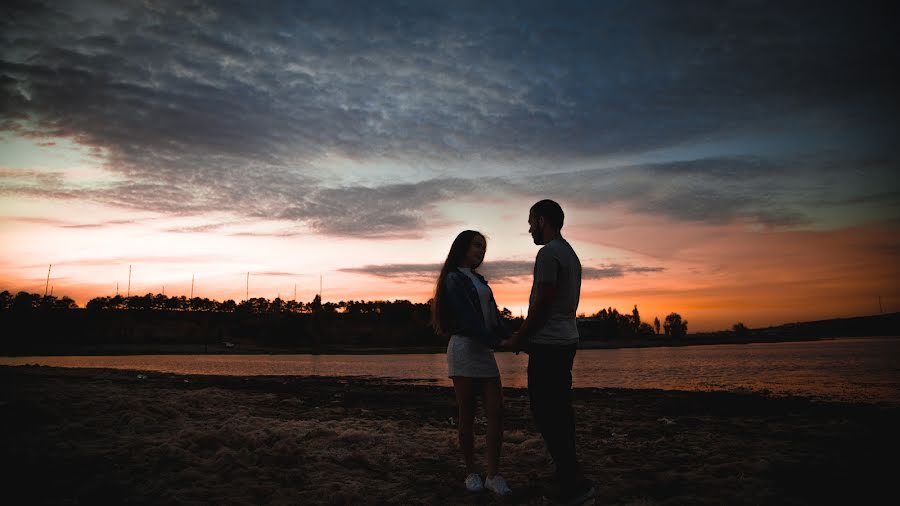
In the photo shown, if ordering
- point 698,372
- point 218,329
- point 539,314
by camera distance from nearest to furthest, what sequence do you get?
point 539,314, point 698,372, point 218,329

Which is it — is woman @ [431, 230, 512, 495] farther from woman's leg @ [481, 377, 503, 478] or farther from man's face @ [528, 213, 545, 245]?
man's face @ [528, 213, 545, 245]

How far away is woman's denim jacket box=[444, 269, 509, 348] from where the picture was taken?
4.14 m

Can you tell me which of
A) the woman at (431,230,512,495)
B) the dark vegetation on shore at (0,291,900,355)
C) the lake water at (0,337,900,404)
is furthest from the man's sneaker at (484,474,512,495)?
the dark vegetation on shore at (0,291,900,355)

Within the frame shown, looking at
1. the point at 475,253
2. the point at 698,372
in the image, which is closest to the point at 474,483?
the point at 475,253

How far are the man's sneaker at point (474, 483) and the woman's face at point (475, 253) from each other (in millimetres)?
1900

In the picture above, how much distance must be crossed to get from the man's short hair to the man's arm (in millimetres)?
644

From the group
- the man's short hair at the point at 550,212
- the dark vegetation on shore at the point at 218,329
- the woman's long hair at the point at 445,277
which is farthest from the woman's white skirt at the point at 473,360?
the dark vegetation on shore at the point at 218,329

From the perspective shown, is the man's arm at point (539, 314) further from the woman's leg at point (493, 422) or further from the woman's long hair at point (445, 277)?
the woman's long hair at point (445, 277)

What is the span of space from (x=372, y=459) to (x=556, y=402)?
2.52m

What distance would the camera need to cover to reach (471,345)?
13.9ft

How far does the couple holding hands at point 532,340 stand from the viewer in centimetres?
390

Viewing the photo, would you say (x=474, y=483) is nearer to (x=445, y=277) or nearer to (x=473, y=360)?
(x=473, y=360)

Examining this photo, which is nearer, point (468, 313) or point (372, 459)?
point (468, 313)

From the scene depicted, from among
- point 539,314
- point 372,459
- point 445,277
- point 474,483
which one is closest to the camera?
point 539,314
